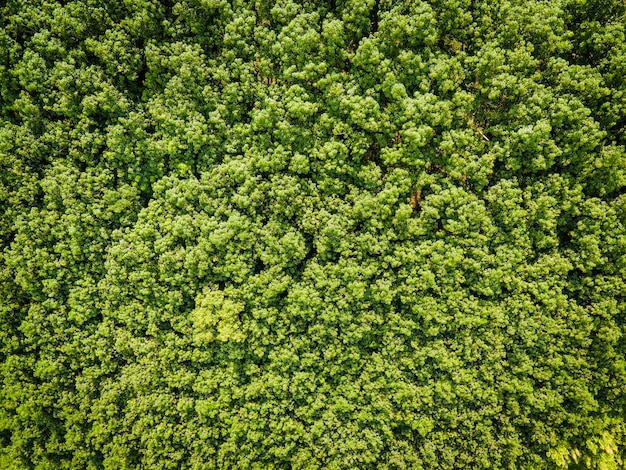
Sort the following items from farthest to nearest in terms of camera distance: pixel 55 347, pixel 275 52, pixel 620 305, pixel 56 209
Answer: pixel 55 347 → pixel 56 209 → pixel 620 305 → pixel 275 52

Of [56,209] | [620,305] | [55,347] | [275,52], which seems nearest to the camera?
[275,52]

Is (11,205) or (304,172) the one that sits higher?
(304,172)

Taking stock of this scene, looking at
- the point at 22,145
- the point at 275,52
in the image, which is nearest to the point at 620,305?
the point at 275,52

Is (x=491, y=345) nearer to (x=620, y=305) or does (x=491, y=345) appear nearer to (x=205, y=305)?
(x=620, y=305)

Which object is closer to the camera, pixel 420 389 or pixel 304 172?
pixel 304 172

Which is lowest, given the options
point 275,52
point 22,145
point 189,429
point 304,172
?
point 189,429

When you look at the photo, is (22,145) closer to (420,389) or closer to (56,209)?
(56,209)

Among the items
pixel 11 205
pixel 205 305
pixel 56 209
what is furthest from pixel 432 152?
pixel 11 205
